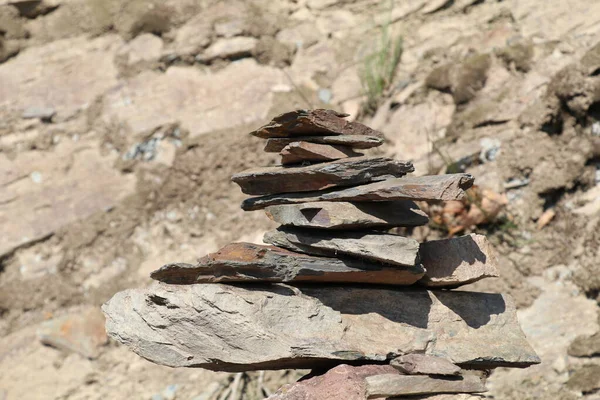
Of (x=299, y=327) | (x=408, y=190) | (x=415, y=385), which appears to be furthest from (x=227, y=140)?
(x=415, y=385)

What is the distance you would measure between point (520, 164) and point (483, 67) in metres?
1.51

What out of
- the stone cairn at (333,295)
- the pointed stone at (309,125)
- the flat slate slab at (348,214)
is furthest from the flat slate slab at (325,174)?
the pointed stone at (309,125)

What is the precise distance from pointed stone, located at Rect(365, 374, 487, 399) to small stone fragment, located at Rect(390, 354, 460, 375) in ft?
0.17

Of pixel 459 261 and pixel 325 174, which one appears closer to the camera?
pixel 325 174

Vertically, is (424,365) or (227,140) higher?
(424,365)

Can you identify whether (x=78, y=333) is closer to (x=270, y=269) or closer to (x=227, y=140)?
(x=227, y=140)

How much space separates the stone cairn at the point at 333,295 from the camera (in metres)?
4.65

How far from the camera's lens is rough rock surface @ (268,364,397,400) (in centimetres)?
459

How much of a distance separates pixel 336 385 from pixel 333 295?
2.31 ft

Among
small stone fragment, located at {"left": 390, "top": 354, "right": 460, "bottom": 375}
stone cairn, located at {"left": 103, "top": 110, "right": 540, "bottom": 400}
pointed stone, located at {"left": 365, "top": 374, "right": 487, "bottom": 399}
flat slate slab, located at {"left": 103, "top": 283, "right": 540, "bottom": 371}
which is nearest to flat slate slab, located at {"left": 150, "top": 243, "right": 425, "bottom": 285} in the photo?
stone cairn, located at {"left": 103, "top": 110, "right": 540, "bottom": 400}

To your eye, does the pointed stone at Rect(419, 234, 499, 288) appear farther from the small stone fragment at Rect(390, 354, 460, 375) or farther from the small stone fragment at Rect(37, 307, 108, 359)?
the small stone fragment at Rect(37, 307, 108, 359)

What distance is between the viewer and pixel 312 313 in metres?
4.90

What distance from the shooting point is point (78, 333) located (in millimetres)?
8508

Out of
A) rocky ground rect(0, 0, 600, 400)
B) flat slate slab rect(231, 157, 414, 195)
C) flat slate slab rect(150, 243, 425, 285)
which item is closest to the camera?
flat slate slab rect(150, 243, 425, 285)
